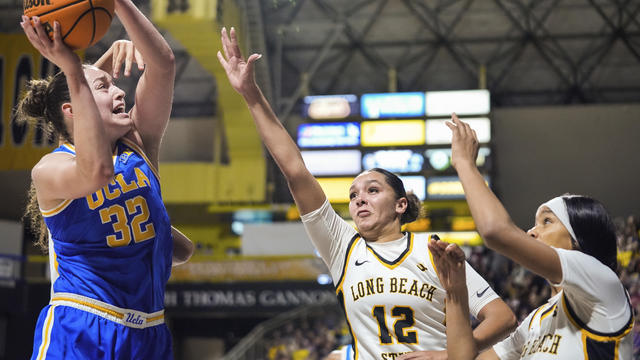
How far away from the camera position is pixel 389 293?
130 inches

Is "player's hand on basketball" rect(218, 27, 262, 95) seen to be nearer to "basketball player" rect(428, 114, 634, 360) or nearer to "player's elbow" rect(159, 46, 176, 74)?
"player's elbow" rect(159, 46, 176, 74)

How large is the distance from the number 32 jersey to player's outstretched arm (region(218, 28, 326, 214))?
2.18ft

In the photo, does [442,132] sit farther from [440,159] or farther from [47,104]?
[47,104]

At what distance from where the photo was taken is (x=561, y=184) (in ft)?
60.5

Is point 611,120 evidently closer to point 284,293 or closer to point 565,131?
point 565,131

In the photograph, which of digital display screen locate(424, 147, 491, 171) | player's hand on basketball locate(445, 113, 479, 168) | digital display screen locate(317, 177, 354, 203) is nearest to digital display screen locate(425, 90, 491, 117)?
digital display screen locate(424, 147, 491, 171)

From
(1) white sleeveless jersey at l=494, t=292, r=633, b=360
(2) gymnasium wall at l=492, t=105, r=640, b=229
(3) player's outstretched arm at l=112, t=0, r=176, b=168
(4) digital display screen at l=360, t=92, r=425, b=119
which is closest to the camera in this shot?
(1) white sleeveless jersey at l=494, t=292, r=633, b=360

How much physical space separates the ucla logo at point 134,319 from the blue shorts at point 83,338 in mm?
23

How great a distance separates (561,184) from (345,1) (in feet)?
23.6

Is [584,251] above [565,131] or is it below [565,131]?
below

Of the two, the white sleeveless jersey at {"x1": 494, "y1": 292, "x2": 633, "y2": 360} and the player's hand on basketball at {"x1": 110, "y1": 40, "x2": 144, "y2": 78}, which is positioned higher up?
the player's hand on basketball at {"x1": 110, "y1": 40, "x2": 144, "y2": 78}

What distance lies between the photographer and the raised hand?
3104 millimetres

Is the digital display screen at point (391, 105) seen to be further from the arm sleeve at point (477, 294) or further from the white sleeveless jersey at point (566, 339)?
the white sleeveless jersey at point (566, 339)

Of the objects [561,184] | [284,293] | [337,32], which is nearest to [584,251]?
[284,293]
